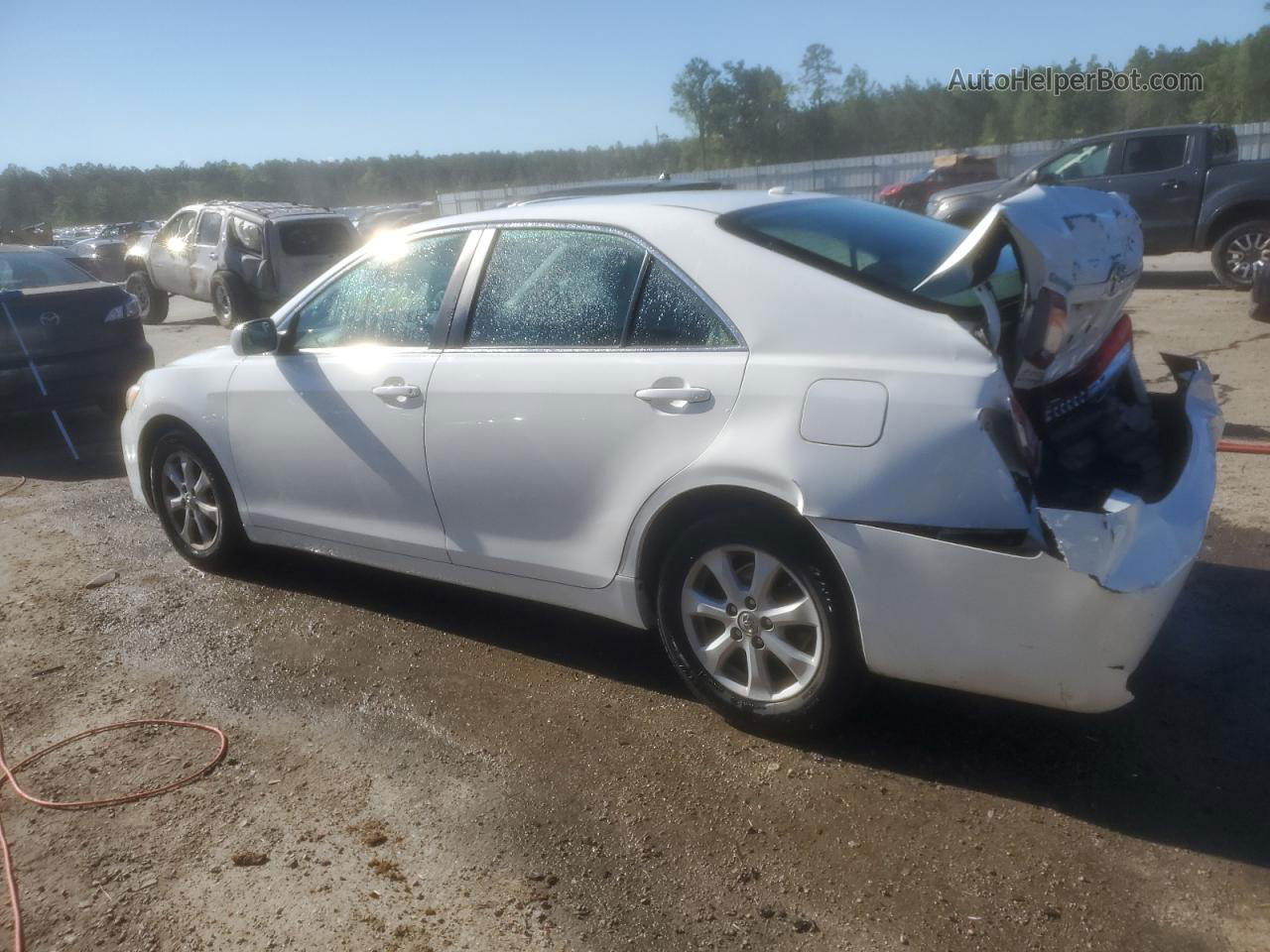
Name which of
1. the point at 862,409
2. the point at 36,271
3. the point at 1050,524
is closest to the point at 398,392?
the point at 862,409

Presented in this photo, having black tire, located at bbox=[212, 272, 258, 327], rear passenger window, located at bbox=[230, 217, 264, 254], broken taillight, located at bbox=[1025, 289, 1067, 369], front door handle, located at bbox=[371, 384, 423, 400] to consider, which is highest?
rear passenger window, located at bbox=[230, 217, 264, 254]

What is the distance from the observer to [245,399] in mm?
4707

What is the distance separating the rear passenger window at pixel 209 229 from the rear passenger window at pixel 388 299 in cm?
1209

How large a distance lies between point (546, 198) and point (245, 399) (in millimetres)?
1547

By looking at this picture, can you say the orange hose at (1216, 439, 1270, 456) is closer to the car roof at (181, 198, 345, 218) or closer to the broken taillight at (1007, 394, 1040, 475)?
the broken taillight at (1007, 394, 1040, 475)

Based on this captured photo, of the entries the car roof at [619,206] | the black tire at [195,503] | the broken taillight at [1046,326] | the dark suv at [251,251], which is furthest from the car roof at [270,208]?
the broken taillight at [1046,326]

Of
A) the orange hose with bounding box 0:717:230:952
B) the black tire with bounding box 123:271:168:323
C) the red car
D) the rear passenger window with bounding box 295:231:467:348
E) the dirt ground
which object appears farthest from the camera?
the red car

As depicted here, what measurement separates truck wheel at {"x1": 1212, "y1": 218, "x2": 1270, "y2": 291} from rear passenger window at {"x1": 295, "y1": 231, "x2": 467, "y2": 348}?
34.7 feet

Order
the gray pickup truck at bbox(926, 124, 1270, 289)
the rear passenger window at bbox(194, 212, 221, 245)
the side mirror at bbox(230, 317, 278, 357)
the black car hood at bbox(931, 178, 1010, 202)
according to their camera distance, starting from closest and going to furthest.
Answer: the side mirror at bbox(230, 317, 278, 357) → the gray pickup truck at bbox(926, 124, 1270, 289) → the black car hood at bbox(931, 178, 1010, 202) → the rear passenger window at bbox(194, 212, 221, 245)

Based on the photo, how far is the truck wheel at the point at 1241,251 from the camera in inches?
468

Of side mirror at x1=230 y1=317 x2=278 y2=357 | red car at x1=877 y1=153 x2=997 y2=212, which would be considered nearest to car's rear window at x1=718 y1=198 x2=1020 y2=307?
side mirror at x1=230 y1=317 x2=278 y2=357

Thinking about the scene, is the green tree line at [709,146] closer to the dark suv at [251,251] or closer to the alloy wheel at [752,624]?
the dark suv at [251,251]

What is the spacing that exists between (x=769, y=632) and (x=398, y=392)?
167 centimetres

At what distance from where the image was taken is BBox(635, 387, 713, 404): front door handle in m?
3.30
